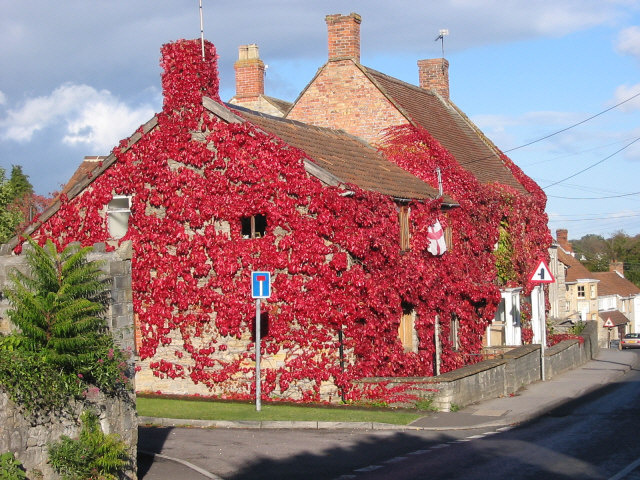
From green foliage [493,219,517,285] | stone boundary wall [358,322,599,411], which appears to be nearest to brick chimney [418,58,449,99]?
green foliage [493,219,517,285]

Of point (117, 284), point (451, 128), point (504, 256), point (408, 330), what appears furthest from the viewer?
point (451, 128)

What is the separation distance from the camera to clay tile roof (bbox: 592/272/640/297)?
8638 centimetres

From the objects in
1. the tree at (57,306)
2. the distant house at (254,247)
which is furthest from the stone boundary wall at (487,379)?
the tree at (57,306)

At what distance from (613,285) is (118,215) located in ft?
243

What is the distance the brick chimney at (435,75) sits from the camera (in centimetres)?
3800

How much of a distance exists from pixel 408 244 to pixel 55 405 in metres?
13.8

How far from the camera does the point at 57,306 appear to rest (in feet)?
34.6

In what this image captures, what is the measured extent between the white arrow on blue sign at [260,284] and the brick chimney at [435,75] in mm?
21872

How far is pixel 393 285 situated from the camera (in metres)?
21.2

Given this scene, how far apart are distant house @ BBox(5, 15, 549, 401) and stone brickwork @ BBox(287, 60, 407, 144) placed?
596 centimetres

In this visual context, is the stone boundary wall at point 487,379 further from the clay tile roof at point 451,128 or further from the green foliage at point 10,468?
the green foliage at point 10,468

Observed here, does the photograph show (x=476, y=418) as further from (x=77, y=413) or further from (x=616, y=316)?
(x=616, y=316)

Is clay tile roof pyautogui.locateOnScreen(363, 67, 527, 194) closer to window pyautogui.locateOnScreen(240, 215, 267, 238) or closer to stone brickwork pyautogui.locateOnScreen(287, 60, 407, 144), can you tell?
stone brickwork pyautogui.locateOnScreen(287, 60, 407, 144)

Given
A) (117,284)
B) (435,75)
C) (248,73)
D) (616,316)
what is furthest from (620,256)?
(117,284)
